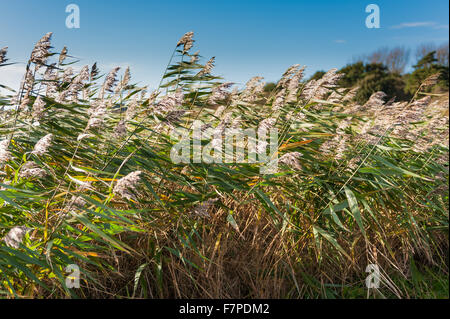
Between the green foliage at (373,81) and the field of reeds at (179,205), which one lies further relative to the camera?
the green foliage at (373,81)

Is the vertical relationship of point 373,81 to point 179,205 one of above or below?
above

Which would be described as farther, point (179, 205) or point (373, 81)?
point (373, 81)

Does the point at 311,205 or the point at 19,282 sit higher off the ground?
the point at 311,205

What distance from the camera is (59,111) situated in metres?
2.21

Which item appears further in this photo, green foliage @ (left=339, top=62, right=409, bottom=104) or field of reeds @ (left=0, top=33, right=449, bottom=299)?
green foliage @ (left=339, top=62, right=409, bottom=104)

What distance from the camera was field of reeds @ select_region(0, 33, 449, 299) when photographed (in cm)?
169

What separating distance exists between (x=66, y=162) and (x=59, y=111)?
0.41m

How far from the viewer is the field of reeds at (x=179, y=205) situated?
1687 millimetres

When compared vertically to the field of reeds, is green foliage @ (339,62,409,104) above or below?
above

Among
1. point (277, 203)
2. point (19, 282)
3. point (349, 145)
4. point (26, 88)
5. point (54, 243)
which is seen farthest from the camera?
point (349, 145)

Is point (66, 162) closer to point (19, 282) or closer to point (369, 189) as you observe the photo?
point (19, 282)

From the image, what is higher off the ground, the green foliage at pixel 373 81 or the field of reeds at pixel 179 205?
the green foliage at pixel 373 81

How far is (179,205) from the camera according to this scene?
1.96 meters

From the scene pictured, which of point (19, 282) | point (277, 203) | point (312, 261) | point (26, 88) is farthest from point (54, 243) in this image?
point (312, 261)
